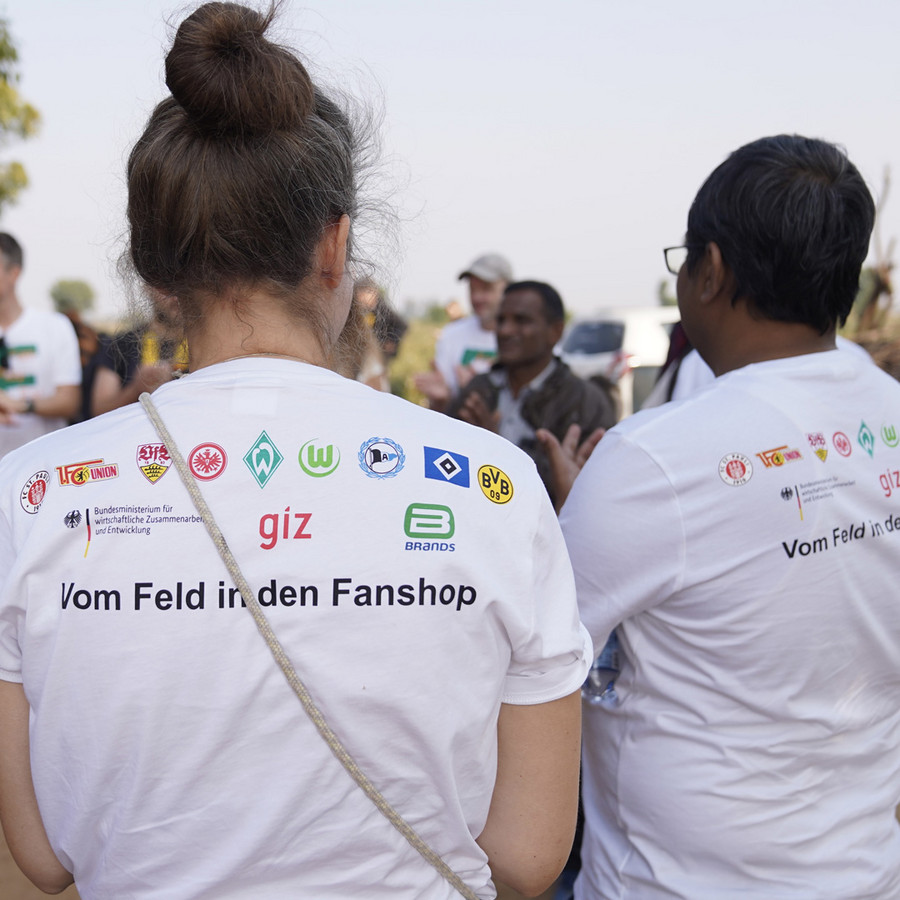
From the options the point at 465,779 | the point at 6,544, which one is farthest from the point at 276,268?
the point at 465,779

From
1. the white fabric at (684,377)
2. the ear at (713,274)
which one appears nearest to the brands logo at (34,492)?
the ear at (713,274)

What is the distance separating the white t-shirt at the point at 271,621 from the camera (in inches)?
42.8

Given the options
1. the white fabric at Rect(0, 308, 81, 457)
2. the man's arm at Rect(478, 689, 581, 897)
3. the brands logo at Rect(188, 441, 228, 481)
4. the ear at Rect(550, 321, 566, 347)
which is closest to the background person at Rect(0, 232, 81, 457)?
the white fabric at Rect(0, 308, 81, 457)

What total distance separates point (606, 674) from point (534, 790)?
0.57m

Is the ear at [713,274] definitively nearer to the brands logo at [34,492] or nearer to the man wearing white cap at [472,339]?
the brands logo at [34,492]

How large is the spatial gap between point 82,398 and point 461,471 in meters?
4.59

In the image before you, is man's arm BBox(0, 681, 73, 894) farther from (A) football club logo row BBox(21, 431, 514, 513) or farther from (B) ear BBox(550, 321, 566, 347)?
(B) ear BBox(550, 321, 566, 347)

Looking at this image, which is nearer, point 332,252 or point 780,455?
point 332,252

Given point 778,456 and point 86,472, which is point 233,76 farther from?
point 778,456

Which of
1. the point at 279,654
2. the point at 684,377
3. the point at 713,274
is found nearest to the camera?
the point at 279,654

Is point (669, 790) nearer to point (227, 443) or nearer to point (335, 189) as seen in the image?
point (227, 443)

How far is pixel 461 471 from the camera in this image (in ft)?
3.76

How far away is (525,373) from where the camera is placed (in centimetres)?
501

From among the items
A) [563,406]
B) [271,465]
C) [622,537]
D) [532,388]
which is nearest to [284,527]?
[271,465]
